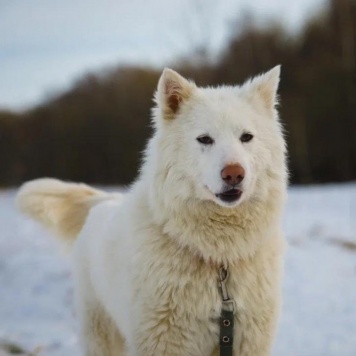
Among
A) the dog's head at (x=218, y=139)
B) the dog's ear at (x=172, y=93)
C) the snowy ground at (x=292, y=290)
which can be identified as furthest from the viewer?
the snowy ground at (x=292, y=290)

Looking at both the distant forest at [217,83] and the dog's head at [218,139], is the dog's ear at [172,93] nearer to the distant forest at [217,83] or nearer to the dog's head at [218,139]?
the dog's head at [218,139]

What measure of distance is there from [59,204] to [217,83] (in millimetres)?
20194

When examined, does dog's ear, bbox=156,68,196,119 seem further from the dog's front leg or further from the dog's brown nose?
the dog's front leg

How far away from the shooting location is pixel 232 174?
315 centimetres

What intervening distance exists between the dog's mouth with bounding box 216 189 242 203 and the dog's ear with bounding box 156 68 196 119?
28.4 inches

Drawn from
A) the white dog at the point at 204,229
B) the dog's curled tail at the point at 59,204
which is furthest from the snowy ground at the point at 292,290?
the white dog at the point at 204,229

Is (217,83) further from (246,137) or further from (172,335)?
(172,335)

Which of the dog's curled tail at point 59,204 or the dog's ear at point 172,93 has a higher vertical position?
the dog's ear at point 172,93

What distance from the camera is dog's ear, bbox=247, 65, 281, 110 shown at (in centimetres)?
374

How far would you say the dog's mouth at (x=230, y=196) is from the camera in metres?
3.27

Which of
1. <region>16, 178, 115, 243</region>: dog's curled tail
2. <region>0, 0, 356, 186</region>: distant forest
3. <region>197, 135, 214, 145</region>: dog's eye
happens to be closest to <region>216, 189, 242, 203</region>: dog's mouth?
<region>197, 135, 214, 145</region>: dog's eye

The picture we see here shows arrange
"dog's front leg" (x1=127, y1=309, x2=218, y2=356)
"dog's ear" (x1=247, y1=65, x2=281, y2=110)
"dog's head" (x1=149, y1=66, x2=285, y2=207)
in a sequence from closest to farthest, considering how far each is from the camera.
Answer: "dog's head" (x1=149, y1=66, x2=285, y2=207), "dog's front leg" (x1=127, y1=309, x2=218, y2=356), "dog's ear" (x1=247, y1=65, x2=281, y2=110)

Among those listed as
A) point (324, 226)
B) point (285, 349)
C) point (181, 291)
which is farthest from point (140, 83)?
point (181, 291)

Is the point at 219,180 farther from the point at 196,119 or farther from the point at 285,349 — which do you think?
the point at 285,349
